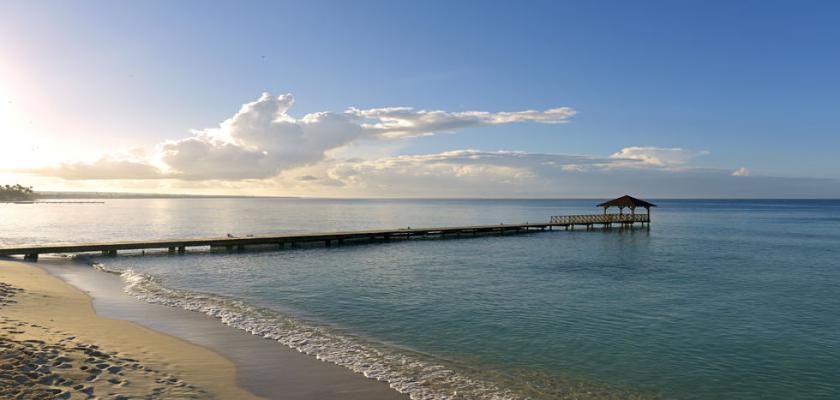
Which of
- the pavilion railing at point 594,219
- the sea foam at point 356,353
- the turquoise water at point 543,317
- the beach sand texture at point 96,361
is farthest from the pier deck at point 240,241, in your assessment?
the beach sand texture at point 96,361

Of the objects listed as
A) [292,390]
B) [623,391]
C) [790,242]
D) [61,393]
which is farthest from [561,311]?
[790,242]

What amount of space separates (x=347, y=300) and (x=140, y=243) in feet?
84.6

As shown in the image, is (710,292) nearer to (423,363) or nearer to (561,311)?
(561,311)

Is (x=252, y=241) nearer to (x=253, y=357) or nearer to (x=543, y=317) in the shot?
(x=543, y=317)

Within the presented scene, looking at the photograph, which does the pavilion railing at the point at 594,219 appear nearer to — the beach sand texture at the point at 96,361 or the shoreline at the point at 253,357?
the shoreline at the point at 253,357

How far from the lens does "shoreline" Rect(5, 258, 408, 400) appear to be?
32.9 feet

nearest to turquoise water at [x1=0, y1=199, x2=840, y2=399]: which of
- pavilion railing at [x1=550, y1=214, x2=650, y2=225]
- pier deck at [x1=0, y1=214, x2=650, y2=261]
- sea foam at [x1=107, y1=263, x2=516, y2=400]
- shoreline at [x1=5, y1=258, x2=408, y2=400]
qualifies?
sea foam at [x1=107, y1=263, x2=516, y2=400]

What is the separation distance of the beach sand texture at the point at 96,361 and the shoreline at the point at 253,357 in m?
0.35

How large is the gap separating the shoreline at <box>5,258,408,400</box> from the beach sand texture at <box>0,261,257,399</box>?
348 millimetres

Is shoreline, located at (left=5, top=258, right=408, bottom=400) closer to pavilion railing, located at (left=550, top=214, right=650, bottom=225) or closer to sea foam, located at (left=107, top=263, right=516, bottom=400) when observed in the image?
sea foam, located at (left=107, top=263, right=516, bottom=400)

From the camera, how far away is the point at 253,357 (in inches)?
480

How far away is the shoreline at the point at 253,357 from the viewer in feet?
32.9

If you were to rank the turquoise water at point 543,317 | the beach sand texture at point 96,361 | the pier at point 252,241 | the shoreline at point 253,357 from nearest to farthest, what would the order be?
1. the beach sand texture at point 96,361
2. the shoreline at point 253,357
3. the turquoise water at point 543,317
4. the pier at point 252,241

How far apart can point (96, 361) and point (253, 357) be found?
3.28m
